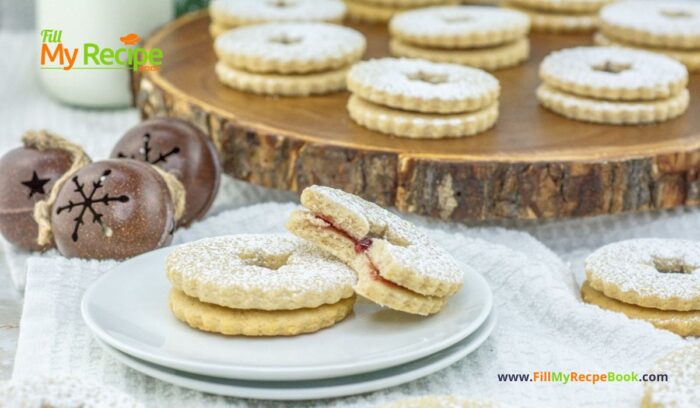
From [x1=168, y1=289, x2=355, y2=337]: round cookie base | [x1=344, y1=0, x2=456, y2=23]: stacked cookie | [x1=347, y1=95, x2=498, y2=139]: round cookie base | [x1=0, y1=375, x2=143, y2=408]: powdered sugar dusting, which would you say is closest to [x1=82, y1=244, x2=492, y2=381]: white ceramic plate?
[x1=168, y1=289, x2=355, y2=337]: round cookie base

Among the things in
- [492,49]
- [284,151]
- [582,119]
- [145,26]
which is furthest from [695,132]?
[145,26]

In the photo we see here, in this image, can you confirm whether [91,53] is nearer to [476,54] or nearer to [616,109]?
[476,54]

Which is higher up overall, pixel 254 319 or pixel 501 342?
pixel 254 319

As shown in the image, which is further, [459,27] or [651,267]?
[459,27]

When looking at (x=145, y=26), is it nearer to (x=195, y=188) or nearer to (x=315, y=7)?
(x=315, y=7)

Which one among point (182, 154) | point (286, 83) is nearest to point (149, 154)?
point (182, 154)

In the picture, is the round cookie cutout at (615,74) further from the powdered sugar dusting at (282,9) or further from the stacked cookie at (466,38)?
the powdered sugar dusting at (282,9)
